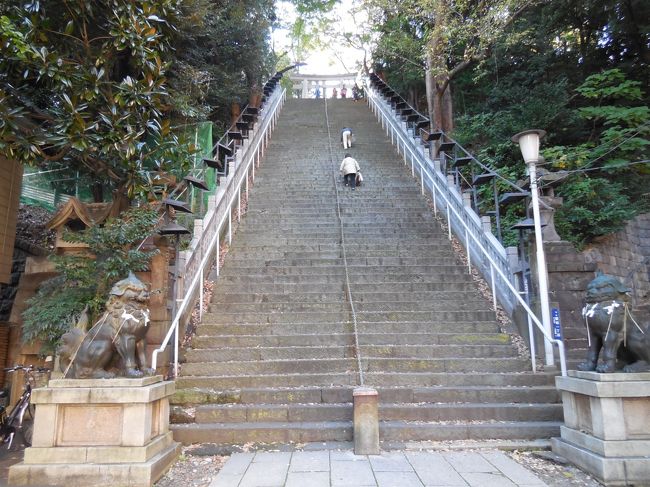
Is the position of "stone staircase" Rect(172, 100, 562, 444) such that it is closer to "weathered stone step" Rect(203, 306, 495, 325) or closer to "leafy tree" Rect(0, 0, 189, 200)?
"weathered stone step" Rect(203, 306, 495, 325)

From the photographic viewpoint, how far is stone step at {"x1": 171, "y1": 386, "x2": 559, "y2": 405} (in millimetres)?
4832

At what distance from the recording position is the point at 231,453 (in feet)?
13.8

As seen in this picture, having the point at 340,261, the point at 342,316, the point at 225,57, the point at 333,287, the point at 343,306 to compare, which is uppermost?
the point at 225,57

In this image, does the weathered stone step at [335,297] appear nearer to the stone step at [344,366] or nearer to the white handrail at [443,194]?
the white handrail at [443,194]

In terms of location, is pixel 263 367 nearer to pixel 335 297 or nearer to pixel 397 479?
pixel 335 297

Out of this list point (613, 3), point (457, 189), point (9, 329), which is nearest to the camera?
point (9, 329)

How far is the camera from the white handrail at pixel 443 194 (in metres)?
5.22

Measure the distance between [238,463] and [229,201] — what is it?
5890mm

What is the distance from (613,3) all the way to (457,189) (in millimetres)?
7265

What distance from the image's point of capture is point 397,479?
11.7ft

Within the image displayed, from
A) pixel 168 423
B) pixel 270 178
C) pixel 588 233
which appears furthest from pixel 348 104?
pixel 168 423

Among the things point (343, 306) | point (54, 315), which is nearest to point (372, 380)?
point (343, 306)

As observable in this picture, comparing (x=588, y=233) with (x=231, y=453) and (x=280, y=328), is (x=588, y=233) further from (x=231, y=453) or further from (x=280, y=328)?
(x=231, y=453)

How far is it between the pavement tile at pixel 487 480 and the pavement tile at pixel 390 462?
510 mm
